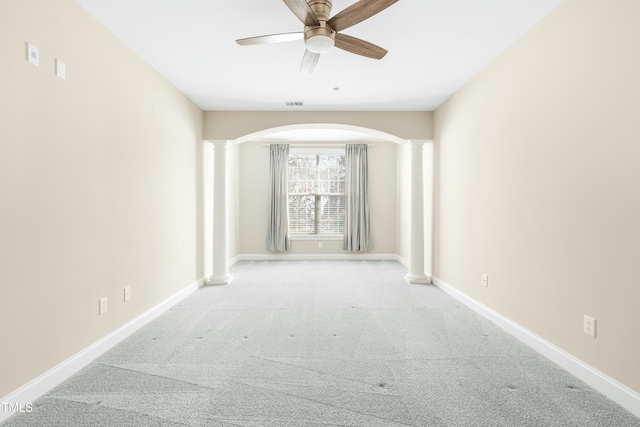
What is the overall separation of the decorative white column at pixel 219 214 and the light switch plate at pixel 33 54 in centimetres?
259

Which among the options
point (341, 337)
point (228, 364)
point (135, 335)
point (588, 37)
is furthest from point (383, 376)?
point (588, 37)

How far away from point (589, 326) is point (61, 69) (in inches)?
145

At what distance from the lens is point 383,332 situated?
269cm

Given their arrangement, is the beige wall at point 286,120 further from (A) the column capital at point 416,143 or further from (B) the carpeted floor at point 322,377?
(B) the carpeted floor at point 322,377

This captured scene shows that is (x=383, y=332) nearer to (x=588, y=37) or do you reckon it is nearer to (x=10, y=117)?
(x=588, y=37)

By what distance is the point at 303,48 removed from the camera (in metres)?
2.63

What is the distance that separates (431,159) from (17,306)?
443 cm

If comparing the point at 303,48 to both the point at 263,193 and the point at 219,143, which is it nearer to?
the point at 219,143

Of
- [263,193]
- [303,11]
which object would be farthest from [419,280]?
[303,11]

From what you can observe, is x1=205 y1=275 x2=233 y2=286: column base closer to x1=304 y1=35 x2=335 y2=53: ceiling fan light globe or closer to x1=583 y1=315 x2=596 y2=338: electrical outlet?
x1=304 y1=35 x2=335 y2=53: ceiling fan light globe

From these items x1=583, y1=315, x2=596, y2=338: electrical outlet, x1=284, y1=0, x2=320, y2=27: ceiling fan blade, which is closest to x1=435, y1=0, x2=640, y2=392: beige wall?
x1=583, y1=315, x2=596, y2=338: electrical outlet

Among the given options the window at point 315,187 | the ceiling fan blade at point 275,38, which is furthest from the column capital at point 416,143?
the ceiling fan blade at point 275,38

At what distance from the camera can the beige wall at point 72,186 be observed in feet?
5.35

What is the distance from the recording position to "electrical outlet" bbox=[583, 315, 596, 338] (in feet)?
6.09
